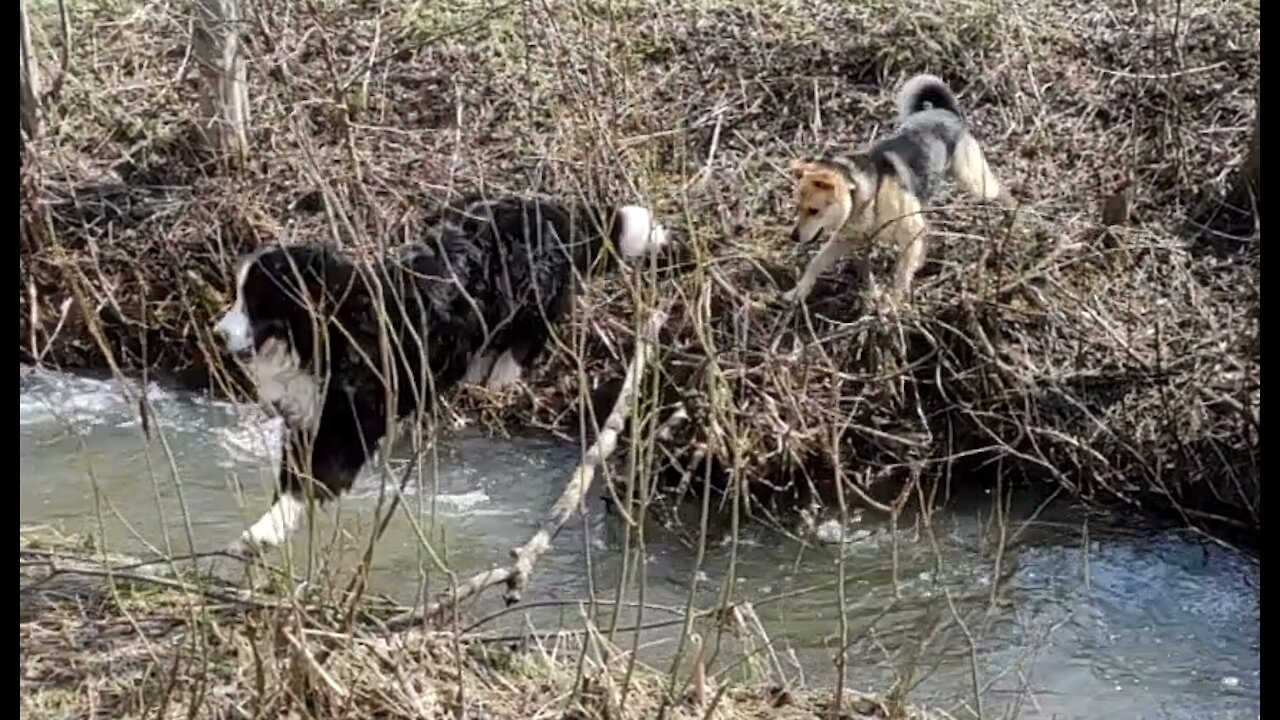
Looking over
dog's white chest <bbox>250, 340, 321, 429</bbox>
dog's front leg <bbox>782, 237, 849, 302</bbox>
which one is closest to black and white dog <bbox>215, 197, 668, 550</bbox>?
dog's white chest <bbox>250, 340, 321, 429</bbox>

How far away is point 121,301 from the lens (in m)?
7.05

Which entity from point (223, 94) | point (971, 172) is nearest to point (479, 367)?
point (971, 172)

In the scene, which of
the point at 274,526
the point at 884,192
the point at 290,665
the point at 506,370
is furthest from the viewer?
the point at 884,192

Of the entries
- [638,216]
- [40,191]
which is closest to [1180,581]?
[638,216]

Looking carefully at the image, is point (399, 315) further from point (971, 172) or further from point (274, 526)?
point (971, 172)

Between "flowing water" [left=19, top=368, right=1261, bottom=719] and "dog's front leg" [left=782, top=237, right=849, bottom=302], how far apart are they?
1.08 meters

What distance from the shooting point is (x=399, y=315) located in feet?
15.1

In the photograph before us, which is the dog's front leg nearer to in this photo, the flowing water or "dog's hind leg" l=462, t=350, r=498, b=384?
the flowing water

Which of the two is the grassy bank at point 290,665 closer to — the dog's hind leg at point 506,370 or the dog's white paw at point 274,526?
the dog's white paw at point 274,526

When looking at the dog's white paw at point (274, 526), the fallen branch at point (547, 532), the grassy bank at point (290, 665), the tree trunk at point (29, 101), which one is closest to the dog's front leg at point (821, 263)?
the fallen branch at point (547, 532)

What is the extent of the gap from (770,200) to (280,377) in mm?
2961

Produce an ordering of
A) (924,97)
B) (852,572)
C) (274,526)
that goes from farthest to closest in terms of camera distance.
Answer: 1. (924,97)
2. (852,572)
3. (274,526)

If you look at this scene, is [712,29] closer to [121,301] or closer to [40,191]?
[121,301]

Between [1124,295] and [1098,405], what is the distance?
0.71 m
